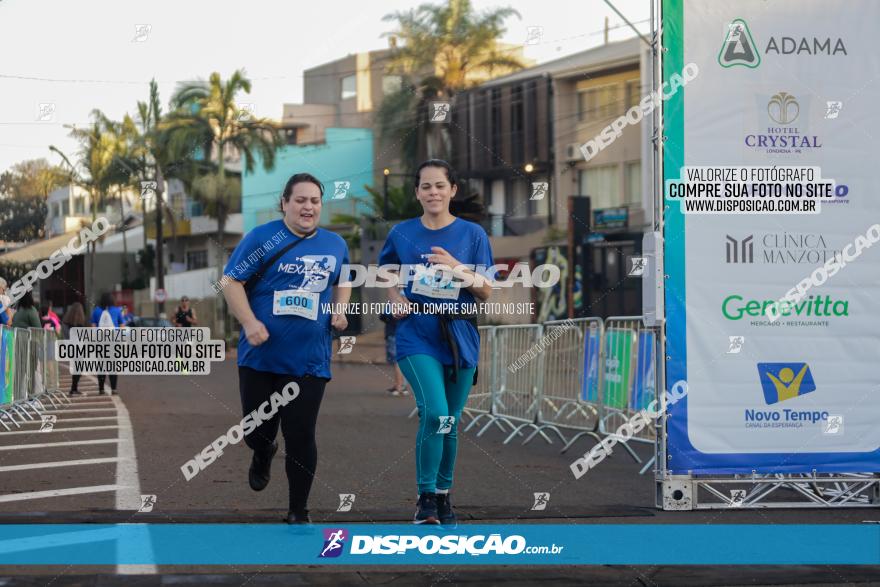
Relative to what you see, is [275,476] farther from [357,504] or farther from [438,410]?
[438,410]

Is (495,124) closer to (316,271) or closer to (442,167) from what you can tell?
(442,167)

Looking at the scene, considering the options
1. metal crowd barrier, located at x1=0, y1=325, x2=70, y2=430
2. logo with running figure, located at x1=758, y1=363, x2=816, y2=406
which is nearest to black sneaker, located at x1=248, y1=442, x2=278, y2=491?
logo with running figure, located at x1=758, y1=363, x2=816, y2=406

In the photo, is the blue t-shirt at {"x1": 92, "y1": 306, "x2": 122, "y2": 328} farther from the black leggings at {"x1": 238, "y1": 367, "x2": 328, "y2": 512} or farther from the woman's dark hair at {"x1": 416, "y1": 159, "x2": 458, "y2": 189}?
the woman's dark hair at {"x1": 416, "y1": 159, "x2": 458, "y2": 189}

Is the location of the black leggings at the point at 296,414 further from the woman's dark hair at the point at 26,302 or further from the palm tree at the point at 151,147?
the palm tree at the point at 151,147

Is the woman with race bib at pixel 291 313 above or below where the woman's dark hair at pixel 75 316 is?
above

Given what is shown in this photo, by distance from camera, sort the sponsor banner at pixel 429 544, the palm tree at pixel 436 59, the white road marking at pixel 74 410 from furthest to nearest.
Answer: the palm tree at pixel 436 59, the white road marking at pixel 74 410, the sponsor banner at pixel 429 544

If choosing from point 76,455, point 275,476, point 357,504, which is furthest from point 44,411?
point 357,504

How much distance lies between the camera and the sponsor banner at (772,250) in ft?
24.4

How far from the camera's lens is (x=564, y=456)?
1189 centimetres

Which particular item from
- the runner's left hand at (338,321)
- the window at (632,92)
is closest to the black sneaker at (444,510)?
the runner's left hand at (338,321)

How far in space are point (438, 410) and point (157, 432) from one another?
24.5 feet

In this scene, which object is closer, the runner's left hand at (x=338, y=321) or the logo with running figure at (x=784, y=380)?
the runner's left hand at (x=338, y=321)

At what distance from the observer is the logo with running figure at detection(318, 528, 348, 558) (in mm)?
6145

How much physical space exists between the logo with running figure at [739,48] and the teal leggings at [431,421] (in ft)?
8.11
